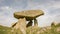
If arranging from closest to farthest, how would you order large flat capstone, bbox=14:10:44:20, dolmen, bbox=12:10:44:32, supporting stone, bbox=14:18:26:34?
supporting stone, bbox=14:18:26:34 < dolmen, bbox=12:10:44:32 < large flat capstone, bbox=14:10:44:20

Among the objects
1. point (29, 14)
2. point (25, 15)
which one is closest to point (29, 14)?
point (29, 14)

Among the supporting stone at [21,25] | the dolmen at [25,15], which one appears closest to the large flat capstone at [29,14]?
the dolmen at [25,15]

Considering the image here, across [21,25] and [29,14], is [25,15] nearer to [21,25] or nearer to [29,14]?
[29,14]

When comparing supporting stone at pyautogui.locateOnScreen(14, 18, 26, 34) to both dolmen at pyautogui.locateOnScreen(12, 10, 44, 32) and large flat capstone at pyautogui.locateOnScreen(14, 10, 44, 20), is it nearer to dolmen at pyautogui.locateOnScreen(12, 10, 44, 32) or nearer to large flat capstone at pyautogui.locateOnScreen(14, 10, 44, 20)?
dolmen at pyautogui.locateOnScreen(12, 10, 44, 32)

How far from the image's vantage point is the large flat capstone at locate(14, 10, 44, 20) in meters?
39.1

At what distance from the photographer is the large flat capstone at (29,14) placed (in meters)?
39.1

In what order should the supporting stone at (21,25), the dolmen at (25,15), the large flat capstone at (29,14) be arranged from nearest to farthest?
the supporting stone at (21,25) → the dolmen at (25,15) → the large flat capstone at (29,14)

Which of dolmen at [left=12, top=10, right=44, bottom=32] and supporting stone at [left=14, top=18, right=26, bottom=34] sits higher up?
dolmen at [left=12, top=10, right=44, bottom=32]

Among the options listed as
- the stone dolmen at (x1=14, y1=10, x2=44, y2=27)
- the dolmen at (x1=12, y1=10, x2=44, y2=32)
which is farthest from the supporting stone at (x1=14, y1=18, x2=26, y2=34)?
the stone dolmen at (x1=14, y1=10, x2=44, y2=27)

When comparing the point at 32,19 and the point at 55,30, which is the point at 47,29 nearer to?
the point at 55,30

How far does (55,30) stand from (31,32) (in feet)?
12.3

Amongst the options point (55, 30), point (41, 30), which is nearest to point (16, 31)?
point (41, 30)

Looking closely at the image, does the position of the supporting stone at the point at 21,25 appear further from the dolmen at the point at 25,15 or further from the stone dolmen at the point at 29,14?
the stone dolmen at the point at 29,14

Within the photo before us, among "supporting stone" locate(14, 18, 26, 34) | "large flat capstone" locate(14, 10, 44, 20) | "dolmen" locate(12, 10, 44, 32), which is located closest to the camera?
"supporting stone" locate(14, 18, 26, 34)
